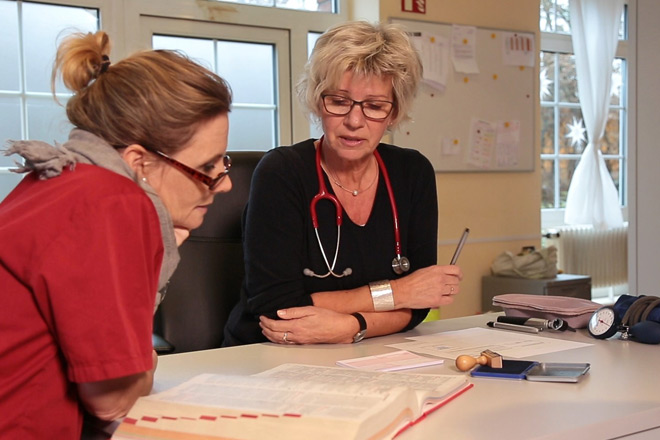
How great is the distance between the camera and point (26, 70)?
3.22 meters

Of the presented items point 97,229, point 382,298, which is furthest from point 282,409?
point 382,298

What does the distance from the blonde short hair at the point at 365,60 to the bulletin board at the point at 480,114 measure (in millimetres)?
2002

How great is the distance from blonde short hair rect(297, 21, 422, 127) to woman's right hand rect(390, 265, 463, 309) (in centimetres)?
40

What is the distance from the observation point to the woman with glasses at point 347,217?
1.70m

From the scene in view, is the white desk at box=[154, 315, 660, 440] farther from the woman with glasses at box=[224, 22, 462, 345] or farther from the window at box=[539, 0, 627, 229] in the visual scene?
the window at box=[539, 0, 627, 229]

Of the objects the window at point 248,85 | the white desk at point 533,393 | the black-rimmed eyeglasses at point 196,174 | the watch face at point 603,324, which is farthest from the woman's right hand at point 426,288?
the window at point 248,85

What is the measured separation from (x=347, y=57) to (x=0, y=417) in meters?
1.15

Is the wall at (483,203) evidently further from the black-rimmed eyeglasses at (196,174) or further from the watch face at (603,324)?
the black-rimmed eyeglasses at (196,174)

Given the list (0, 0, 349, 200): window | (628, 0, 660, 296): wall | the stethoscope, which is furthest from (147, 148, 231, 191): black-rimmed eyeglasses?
(628, 0, 660, 296): wall

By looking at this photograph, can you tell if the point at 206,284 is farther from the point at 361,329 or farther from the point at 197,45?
the point at 197,45

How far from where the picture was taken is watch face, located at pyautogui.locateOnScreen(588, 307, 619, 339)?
5.38ft

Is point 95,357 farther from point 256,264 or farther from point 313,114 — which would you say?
point 313,114

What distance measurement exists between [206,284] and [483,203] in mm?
2549

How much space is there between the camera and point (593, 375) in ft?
4.34
